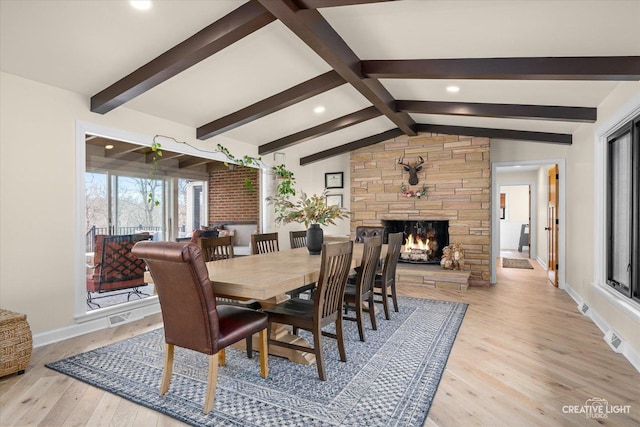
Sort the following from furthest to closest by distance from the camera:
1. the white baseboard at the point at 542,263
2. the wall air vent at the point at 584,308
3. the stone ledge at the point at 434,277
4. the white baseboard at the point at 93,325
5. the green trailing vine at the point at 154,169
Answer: the white baseboard at the point at 542,263
the stone ledge at the point at 434,277
the green trailing vine at the point at 154,169
the wall air vent at the point at 584,308
the white baseboard at the point at 93,325

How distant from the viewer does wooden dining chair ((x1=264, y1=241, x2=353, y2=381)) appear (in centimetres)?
234

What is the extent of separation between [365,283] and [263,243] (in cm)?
136

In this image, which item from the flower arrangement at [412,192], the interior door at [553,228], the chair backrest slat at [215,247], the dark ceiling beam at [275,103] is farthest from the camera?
the flower arrangement at [412,192]

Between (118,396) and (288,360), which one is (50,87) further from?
(288,360)

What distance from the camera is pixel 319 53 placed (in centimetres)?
293

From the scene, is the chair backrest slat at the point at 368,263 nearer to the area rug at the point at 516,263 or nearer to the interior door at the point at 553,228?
the interior door at the point at 553,228

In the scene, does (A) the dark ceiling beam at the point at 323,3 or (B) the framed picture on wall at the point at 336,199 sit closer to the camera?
(A) the dark ceiling beam at the point at 323,3

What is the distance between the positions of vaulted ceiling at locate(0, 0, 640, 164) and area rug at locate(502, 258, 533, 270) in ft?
15.2

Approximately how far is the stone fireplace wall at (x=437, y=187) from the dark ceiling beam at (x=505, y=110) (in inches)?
59.5

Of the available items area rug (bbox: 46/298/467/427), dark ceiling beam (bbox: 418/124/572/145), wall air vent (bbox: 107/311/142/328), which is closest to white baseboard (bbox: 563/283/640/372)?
area rug (bbox: 46/298/467/427)

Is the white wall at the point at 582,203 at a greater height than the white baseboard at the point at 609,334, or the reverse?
the white wall at the point at 582,203

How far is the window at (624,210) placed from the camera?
2846 mm

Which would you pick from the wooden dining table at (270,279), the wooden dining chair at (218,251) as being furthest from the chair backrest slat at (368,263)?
the wooden dining chair at (218,251)

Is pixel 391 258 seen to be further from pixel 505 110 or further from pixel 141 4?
pixel 141 4
